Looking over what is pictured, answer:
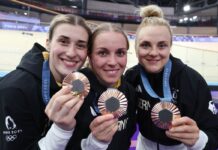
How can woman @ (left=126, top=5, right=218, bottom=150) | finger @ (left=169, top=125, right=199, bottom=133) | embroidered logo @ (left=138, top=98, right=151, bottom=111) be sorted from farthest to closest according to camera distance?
embroidered logo @ (left=138, top=98, right=151, bottom=111), woman @ (left=126, top=5, right=218, bottom=150), finger @ (left=169, top=125, right=199, bottom=133)

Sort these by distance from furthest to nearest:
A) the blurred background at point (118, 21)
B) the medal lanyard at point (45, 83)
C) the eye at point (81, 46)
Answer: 1. the blurred background at point (118, 21)
2. the eye at point (81, 46)
3. the medal lanyard at point (45, 83)

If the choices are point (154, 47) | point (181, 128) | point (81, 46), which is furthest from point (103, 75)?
point (181, 128)

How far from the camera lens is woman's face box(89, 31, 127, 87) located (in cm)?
145

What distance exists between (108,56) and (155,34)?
17.0 inches

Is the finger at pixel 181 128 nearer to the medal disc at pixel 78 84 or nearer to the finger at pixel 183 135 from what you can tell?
the finger at pixel 183 135

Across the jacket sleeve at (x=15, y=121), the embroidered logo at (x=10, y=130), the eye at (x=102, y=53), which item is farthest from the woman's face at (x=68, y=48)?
the embroidered logo at (x=10, y=130)

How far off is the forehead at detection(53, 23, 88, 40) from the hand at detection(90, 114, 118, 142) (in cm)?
57

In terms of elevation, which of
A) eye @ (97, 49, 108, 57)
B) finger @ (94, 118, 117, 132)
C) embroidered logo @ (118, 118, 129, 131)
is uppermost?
eye @ (97, 49, 108, 57)

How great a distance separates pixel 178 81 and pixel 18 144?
1056 mm

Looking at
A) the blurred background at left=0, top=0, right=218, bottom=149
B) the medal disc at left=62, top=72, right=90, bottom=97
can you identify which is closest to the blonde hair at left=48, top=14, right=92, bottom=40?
the medal disc at left=62, top=72, right=90, bottom=97

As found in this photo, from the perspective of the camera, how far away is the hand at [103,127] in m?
1.14

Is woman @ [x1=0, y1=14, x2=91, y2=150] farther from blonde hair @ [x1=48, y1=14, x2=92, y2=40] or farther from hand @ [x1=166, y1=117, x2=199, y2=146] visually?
hand @ [x1=166, y1=117, x2=199, y2=146]

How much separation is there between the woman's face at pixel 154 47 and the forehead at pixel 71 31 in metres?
0.43

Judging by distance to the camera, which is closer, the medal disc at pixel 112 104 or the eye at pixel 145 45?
the medal disc at pixel 112 104
